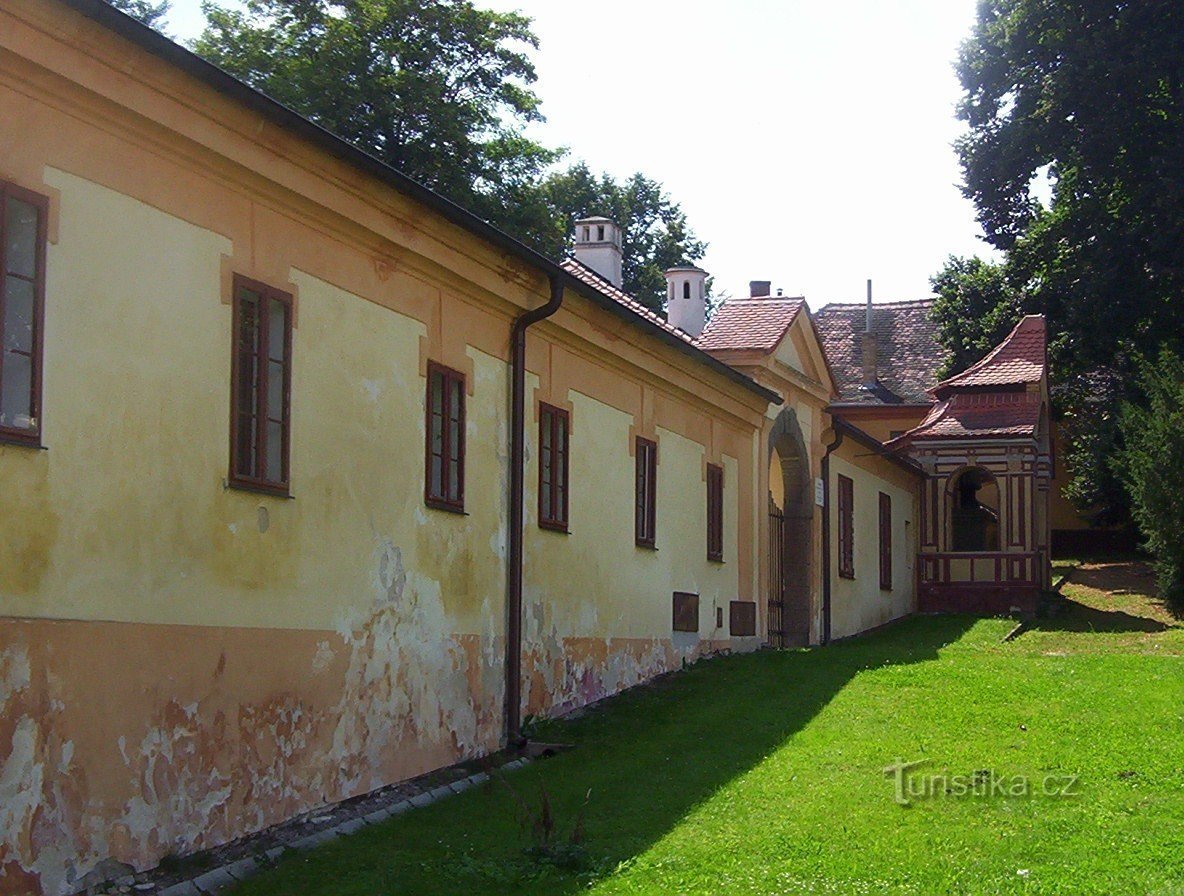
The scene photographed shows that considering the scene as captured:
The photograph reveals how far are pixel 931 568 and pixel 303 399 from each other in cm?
2801

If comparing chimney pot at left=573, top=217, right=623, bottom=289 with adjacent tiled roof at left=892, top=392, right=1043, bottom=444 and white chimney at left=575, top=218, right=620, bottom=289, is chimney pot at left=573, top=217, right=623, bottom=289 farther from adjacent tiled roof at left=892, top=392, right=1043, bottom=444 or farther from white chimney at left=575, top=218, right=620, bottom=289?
adjacent tiled roof at left=892, top=392, right=1043, bottom=444

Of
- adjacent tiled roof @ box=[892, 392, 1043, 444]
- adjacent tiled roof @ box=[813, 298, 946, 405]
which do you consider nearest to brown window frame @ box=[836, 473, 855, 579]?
adjacent tiled roof @ box=[892, 392, 1043, 444]

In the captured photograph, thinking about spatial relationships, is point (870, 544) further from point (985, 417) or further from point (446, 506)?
point (446, 506)

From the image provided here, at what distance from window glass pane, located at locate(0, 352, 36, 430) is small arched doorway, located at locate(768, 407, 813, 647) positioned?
1791 cm

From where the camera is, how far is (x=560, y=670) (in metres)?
16.2

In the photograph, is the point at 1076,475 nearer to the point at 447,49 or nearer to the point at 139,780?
the point at 447,49

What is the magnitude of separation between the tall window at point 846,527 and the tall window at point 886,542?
3192 millimetres

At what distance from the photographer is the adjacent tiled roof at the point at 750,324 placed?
23.8 metres

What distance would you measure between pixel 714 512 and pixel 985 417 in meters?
17.4

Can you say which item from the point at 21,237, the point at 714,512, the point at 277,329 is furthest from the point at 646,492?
the point at 21,237

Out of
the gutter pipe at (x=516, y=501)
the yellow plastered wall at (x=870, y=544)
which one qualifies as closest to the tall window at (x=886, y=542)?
the yellow plastered wall at (x=870, y=544)

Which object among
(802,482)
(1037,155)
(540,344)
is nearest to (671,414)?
(540,344)

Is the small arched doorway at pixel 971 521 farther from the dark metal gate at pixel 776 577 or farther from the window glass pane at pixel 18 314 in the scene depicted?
the window glass pane at pixel 18 314

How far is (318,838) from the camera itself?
1089 centimetres
